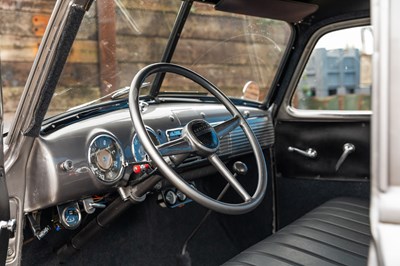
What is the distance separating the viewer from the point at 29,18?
6.35 feet

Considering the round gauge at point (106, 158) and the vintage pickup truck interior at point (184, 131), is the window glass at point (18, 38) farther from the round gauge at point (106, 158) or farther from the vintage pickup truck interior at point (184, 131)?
the round gauge at point (106, 158)

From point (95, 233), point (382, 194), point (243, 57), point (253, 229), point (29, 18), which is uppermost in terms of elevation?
point (29, 18)

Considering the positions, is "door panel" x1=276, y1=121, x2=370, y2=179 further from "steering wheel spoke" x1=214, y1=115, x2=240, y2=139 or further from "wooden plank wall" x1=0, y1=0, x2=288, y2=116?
"steering wheel spoke" x1=214, y1=115, x2=240, y2=139

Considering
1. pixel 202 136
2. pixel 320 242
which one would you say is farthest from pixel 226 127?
pixel 320 242

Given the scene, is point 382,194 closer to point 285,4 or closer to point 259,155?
point 259,155

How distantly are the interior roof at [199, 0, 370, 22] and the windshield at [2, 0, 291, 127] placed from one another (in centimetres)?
11

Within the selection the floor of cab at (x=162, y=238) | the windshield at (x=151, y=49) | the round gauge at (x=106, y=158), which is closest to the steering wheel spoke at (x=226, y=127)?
the round gauge at (x=106, y=158)

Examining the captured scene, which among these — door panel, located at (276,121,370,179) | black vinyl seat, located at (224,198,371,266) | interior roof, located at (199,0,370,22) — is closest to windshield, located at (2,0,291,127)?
interior roof, located at (199,0,370,22)

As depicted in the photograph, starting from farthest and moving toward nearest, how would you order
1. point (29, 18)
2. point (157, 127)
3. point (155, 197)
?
1. point (155, 197)
2. point (157, 127)
3. point (29, 18)

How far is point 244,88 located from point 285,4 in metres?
0.64

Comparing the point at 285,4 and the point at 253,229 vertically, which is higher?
the point at 285,4

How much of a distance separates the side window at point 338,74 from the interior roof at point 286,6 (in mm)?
128

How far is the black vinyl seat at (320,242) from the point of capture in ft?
6.64

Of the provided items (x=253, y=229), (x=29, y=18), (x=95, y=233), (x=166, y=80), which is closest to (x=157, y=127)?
(x=166, y=80)
